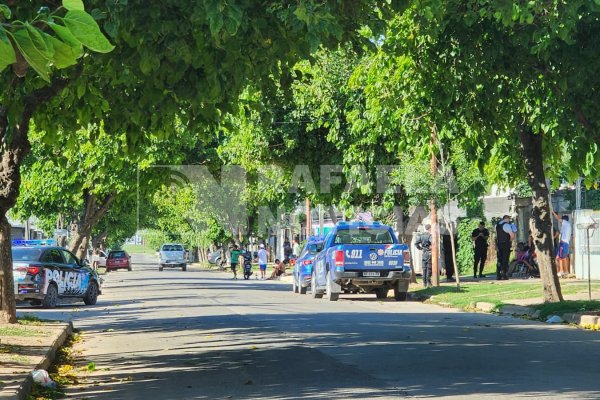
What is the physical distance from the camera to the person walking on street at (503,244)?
32625 millimetres

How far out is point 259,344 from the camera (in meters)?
15.4

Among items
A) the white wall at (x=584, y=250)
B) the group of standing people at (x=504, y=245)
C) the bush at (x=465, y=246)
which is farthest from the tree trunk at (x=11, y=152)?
the bush at (x=465, y=246)

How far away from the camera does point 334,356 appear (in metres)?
13.4

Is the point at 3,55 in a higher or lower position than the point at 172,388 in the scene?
higher

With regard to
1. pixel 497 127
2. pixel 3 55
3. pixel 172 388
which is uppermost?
pixel 497 127

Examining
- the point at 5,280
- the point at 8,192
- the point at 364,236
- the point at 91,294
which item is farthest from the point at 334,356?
the point at 91,294

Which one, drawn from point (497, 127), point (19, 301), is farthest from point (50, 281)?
point (497, 127)

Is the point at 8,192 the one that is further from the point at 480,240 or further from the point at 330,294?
the point at 480,240

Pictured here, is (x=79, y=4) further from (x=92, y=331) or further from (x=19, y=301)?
(x=19, y=301)

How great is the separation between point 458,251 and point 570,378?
31.3 metres

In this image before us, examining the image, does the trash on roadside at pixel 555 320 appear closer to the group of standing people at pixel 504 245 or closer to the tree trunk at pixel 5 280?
the tree trunk at pixel 5 280

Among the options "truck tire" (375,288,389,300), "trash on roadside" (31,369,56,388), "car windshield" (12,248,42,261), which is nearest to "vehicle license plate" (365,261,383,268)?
"truck tire" (375,288,389,300)

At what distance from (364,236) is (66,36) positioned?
2453 cm

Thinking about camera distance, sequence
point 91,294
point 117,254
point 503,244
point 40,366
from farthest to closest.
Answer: point 117,254 < point 503,244 < point 91,294 < point 40,366
